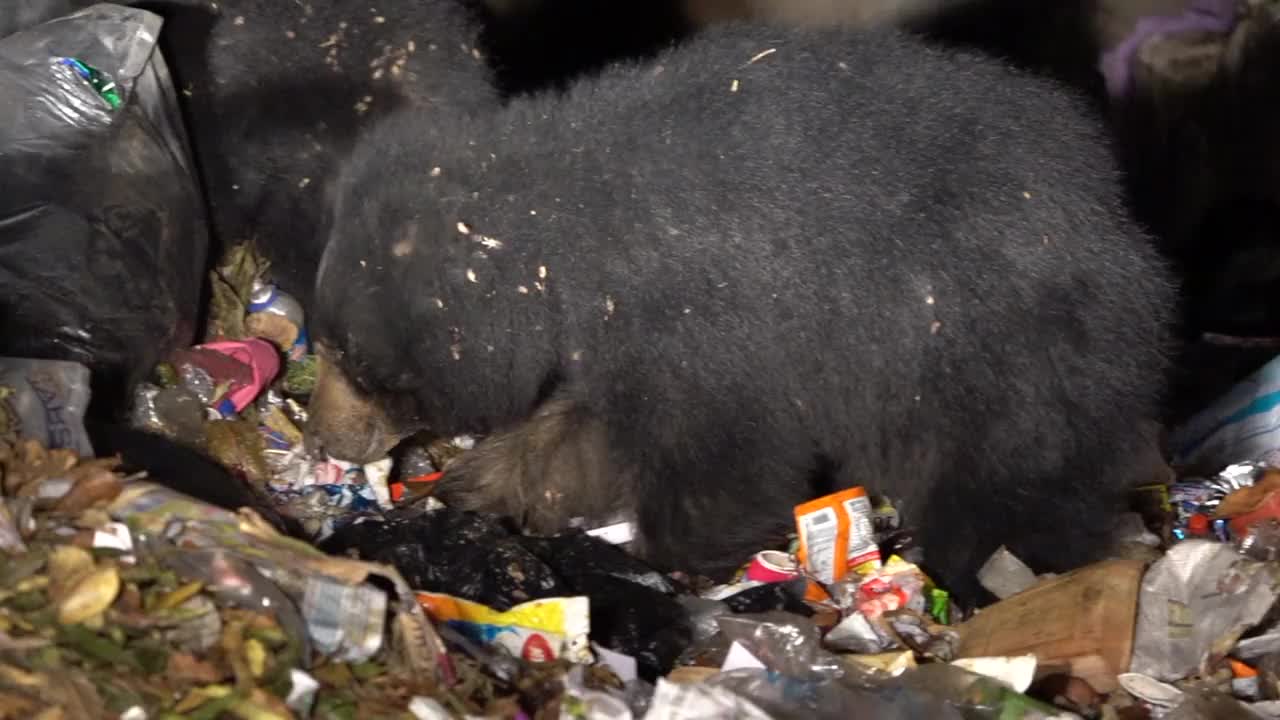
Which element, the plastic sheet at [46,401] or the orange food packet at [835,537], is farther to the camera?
the orange food packet at [835,537]

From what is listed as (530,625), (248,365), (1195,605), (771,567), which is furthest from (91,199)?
(1195,605)

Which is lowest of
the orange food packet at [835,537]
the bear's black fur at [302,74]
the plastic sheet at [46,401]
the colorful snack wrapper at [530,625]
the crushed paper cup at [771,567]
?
the crushed paper cup at [771,567]

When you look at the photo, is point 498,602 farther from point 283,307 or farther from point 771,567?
point 283,307

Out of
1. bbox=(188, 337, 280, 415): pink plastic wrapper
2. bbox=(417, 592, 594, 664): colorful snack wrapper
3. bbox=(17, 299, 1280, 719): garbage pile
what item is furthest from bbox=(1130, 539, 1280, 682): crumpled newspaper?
bbox=(188, 337, 280, 415): pink plastic wrapper

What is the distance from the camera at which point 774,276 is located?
2.51 meters

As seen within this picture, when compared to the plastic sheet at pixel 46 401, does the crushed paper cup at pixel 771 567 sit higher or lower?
lower

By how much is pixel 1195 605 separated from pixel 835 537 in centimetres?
70

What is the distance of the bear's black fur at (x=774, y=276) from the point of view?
2521 mm

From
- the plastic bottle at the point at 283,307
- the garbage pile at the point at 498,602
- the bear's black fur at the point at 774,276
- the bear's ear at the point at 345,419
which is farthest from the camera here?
the plastic bottle at the point at 283,307

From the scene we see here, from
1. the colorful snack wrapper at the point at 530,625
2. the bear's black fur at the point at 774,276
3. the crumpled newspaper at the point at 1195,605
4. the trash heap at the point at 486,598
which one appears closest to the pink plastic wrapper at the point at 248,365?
the trash heap at the point at 486,598

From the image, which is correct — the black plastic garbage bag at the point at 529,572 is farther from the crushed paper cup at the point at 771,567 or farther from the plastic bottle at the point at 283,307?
the plastic bottle at the point at 283,307

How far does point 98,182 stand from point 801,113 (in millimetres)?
1515

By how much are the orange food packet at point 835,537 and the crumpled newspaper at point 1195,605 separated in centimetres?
56

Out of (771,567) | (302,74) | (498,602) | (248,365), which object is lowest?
(771,567)
